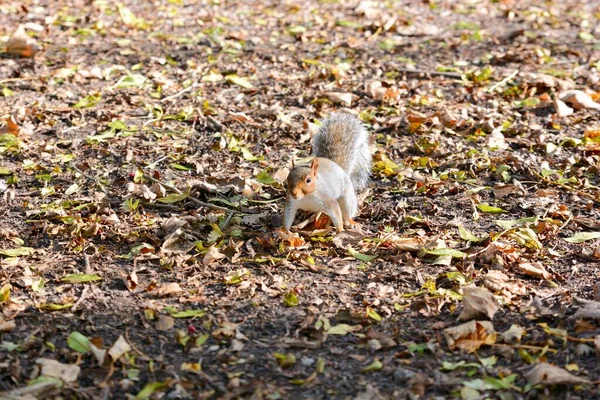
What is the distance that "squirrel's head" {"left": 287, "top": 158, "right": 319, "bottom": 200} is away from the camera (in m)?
4.16

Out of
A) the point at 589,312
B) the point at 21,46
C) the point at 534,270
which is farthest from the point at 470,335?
the point at 21,46

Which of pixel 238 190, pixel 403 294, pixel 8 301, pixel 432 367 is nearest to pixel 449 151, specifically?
pixel 238 190

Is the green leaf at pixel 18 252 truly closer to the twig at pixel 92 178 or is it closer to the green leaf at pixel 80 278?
the green leaf at pixel 80 278

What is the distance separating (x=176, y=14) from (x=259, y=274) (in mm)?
5184

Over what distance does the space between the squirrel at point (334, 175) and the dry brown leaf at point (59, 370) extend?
4.82ft

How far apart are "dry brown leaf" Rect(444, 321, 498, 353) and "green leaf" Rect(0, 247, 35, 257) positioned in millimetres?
2048

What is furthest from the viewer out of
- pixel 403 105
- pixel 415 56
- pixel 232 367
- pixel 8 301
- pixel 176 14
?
pixel 176 14

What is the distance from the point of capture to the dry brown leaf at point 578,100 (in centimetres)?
631

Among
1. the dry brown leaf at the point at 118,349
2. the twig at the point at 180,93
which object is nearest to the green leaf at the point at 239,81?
the twig at the point at 180,93

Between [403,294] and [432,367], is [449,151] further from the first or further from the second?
[432,367]

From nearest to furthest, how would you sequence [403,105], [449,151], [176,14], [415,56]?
[449,151] < [403,105] < [415,56] < [176,14]

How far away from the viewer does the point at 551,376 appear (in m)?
3.06

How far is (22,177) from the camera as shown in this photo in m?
5.03

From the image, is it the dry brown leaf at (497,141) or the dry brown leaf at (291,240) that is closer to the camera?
the dry brown leaf at (291,240)
